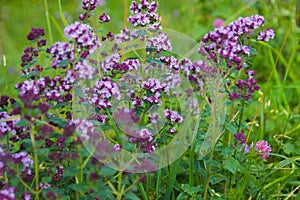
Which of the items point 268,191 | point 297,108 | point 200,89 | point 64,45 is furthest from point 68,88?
point 297,108

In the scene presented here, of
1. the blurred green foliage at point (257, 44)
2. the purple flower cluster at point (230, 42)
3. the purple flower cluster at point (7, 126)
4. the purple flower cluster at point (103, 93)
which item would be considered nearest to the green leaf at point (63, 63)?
the purple flower cluster at point (103, 93)

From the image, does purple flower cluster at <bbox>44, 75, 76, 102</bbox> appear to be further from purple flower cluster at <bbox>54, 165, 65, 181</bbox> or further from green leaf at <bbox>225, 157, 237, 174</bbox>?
green leaf at <bbox>225, 157, 237, 174</bbox>

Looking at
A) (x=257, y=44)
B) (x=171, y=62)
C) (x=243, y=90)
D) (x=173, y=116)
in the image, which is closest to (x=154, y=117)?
(x=173, y=116)

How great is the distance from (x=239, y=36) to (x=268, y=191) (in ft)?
2.01

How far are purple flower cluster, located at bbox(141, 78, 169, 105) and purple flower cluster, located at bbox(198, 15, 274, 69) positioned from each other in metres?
0.20

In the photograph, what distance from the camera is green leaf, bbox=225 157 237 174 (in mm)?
1762

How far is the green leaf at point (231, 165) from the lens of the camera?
176 cm

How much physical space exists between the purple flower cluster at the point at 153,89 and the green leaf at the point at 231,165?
33 centimetres

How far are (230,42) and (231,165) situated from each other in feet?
1.42

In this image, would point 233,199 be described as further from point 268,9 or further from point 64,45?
point 268,9

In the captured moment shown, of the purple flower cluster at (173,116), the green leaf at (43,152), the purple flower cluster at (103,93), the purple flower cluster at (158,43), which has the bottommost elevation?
the green leaf at (43,152)

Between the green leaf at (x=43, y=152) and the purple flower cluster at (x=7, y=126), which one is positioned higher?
the purple flower cluster at (x=7, y=126)

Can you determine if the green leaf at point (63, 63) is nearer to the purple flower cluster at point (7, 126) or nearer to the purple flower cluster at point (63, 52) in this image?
the purple flower cluster at point (63, 52)

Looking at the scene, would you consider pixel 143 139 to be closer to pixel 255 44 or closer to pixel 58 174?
pixel 58 174
